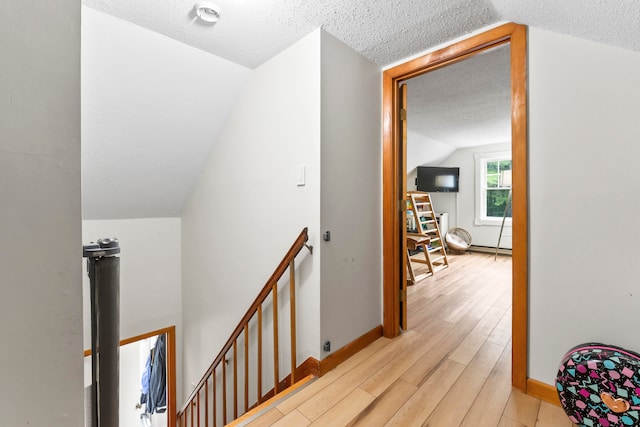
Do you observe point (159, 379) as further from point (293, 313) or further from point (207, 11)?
point (207, 11)

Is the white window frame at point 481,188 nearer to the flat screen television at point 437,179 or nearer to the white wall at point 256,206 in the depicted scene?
the flat screen television at point 437,179

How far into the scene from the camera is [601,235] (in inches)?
50.0

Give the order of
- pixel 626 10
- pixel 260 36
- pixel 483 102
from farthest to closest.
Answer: pixel 483 102 → pixel 260 36 → pixel 626 10

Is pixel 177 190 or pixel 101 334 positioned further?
pixel 177 190

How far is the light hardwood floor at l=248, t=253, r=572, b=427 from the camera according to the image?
1.31 meters

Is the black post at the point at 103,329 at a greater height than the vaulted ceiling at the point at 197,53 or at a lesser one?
lesser

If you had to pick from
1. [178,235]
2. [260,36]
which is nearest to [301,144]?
[260,36]

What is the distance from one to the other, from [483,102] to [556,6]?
85.9 inches

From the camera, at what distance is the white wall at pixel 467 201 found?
534cm

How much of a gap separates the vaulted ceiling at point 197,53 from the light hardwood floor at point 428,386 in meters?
1.70

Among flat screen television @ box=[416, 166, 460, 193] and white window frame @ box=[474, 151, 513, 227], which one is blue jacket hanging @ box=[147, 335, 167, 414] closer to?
flat screen television @ box=[416, 166, 460, 193]

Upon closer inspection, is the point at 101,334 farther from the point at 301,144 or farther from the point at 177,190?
the point at 177,190

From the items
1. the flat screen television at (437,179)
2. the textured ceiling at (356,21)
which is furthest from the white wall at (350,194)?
the flat screen television at (437,179)

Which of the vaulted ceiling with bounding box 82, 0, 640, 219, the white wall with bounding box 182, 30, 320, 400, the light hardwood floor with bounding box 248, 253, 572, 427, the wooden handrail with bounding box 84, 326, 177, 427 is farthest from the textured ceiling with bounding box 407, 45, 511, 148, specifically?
the wooden handrail with bounding box 84, 326, 177, 427
